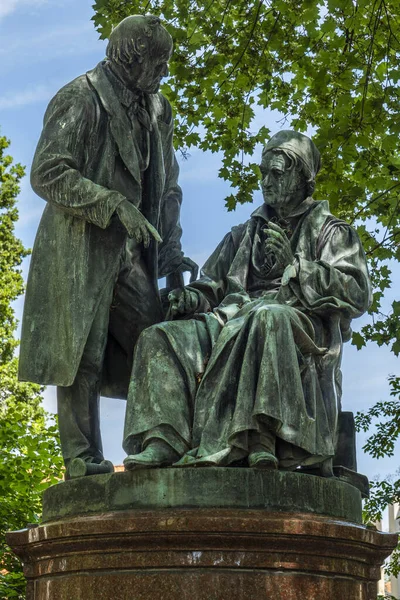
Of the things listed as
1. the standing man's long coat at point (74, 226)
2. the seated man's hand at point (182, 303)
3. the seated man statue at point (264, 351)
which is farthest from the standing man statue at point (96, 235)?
the seated man statue at point (264, 351)

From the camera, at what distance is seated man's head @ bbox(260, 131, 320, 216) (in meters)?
6.45

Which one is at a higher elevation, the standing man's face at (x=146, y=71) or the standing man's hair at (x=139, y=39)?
the standing man's hair at (x=139, y=39)

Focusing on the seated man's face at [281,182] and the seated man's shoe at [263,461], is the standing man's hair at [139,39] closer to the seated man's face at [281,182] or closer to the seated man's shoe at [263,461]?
the seated man's face at [281,182]

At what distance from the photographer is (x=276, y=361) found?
17.4 ft

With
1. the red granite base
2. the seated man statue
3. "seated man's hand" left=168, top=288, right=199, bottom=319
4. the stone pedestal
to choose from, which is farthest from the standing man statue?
the red granite base

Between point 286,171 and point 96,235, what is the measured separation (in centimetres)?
115

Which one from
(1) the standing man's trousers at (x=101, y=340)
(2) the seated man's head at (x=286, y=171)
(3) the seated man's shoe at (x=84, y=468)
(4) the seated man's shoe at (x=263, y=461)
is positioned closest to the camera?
(4) the seated man's shoe at (x=263, y=461)

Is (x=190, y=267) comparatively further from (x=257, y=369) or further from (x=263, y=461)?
(x=263, y=461)

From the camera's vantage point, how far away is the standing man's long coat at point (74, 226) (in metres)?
5.79

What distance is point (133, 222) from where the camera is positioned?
18.8 feet

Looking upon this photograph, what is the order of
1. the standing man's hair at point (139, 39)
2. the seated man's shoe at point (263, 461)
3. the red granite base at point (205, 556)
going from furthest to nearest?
the standing man's hair at point (139, 39) → the seated man's shoe at point (263, 461) → the red granite base at point (205, 556)

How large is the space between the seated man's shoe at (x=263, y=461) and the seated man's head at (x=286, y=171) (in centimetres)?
180

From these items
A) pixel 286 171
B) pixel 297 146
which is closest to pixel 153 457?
pixel 286 171

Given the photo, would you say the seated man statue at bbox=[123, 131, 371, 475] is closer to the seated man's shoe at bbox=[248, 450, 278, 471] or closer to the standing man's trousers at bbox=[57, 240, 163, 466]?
the seated man's shoe at bbox=[248, 450, 278, 471]
